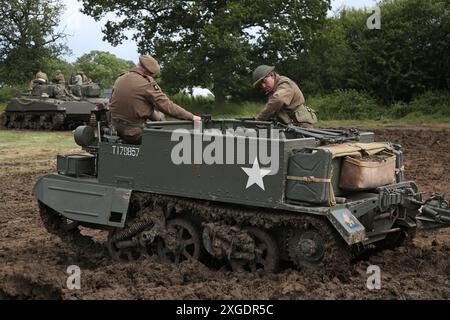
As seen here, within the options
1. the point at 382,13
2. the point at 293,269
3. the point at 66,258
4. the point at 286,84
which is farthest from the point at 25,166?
the point at 382,13

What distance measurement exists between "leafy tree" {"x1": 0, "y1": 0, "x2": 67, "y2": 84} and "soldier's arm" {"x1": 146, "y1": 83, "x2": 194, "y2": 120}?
3408cm

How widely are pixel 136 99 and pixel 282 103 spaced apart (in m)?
1.45

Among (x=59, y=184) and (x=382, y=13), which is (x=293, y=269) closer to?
(x=59, y=184)

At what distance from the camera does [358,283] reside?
5832 millimetres

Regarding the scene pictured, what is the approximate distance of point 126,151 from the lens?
678cm

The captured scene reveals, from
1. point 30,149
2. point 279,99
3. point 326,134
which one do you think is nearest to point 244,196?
point 326,134

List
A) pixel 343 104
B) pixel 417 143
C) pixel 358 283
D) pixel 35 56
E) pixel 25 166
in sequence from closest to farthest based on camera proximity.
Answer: pixel 358 283
pixel 25 166
pixel 417 143
pixel 343 104
pixel 35 56

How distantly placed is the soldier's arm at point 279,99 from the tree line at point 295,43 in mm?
18443

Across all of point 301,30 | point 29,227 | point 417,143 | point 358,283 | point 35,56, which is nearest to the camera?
point 358,283

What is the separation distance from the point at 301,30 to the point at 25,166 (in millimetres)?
16414

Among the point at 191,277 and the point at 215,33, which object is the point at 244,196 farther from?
the point at 215,33

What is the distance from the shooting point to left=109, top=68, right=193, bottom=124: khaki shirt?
22.8 feet
